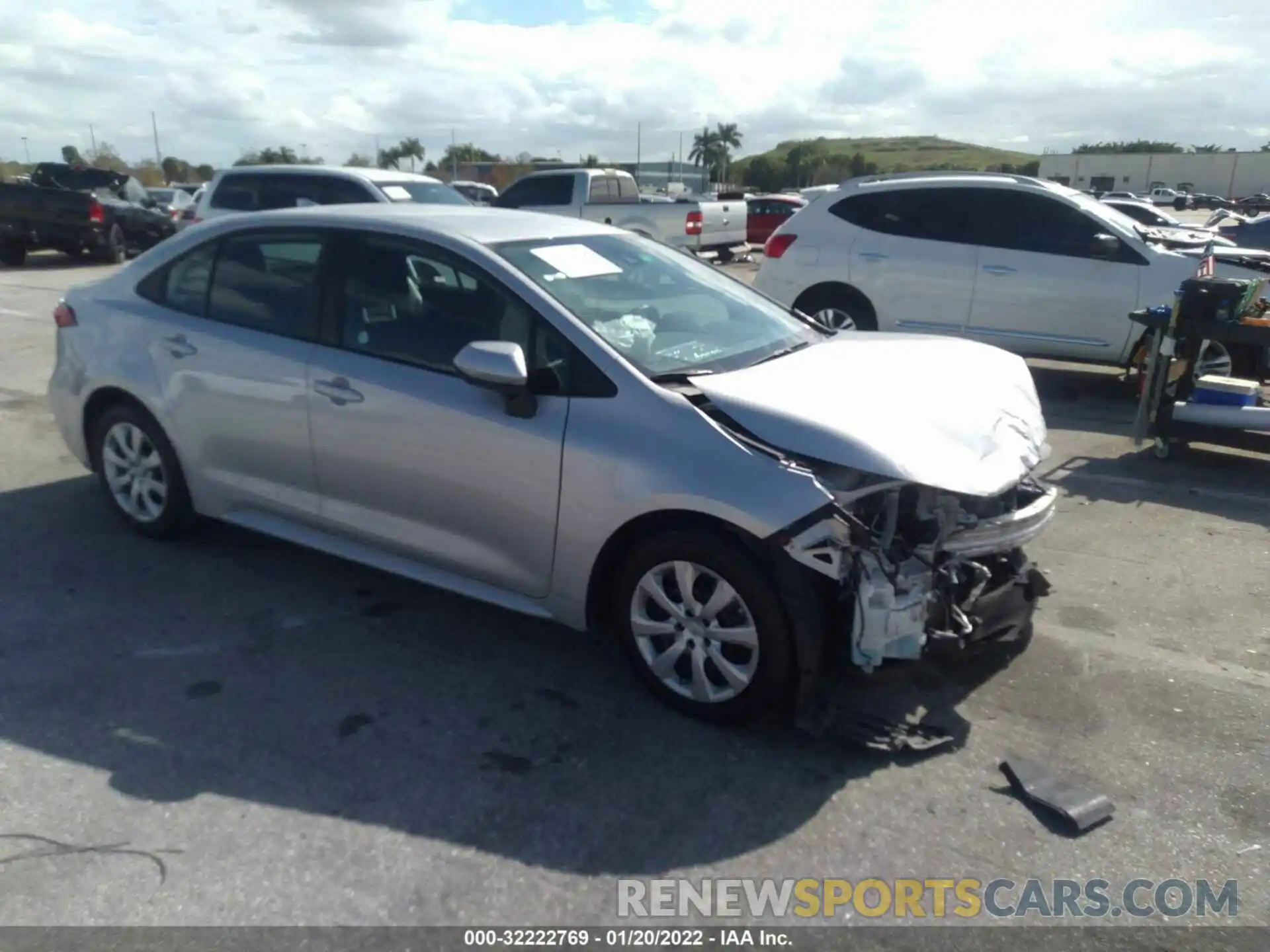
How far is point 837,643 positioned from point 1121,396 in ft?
23.0

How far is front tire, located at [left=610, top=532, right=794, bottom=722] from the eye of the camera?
3.50 metres

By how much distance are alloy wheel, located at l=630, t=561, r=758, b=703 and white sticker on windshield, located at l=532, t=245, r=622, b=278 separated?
4.51 ft

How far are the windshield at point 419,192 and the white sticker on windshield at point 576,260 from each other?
7.82 meters

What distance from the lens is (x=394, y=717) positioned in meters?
3.79

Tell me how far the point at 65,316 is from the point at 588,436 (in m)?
3.33

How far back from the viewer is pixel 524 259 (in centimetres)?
423

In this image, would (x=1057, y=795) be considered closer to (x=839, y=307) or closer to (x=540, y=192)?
(x=839, y=307)

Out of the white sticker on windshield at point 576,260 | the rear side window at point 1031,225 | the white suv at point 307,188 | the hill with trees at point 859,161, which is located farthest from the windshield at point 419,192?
the hill with trees at point 859,161

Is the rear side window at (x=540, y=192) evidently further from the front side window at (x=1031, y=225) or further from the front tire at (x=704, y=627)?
the front tire at (x=704, y=627)

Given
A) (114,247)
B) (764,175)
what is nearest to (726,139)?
(764,175)

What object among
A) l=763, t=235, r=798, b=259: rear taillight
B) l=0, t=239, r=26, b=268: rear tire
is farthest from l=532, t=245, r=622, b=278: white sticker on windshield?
l=0, t=239, r=26, b=268: rear tire

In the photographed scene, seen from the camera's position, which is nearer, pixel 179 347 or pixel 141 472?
pixel 179 347

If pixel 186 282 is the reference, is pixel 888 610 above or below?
below

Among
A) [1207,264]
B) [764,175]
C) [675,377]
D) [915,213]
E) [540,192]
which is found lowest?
[675,377]
